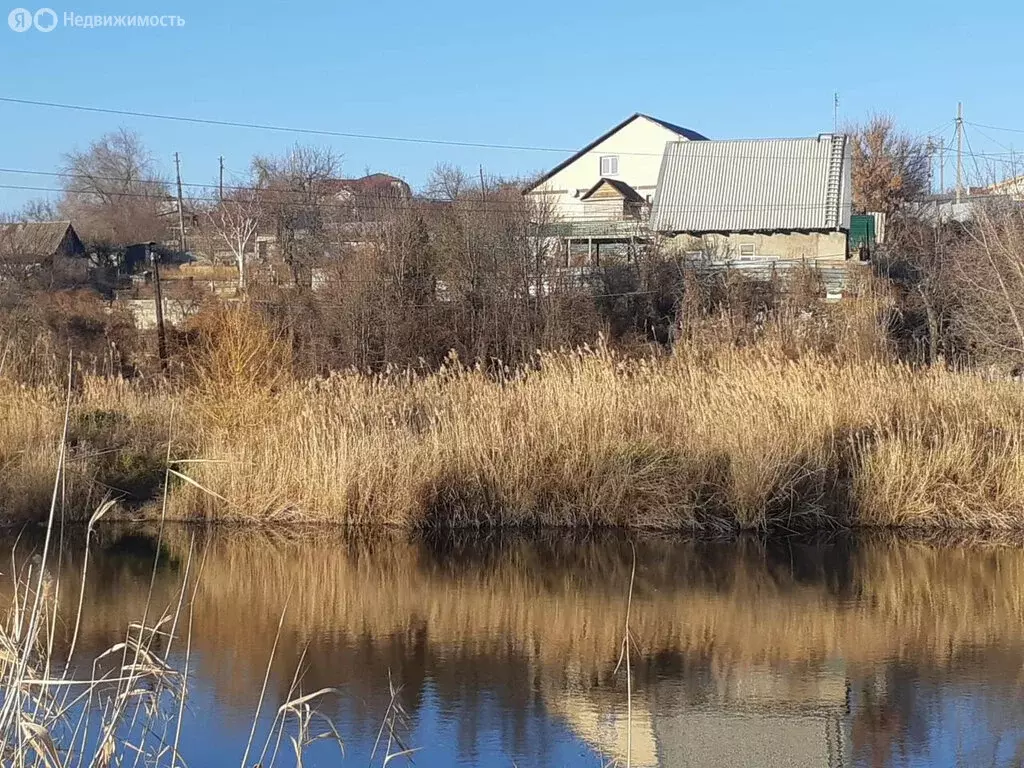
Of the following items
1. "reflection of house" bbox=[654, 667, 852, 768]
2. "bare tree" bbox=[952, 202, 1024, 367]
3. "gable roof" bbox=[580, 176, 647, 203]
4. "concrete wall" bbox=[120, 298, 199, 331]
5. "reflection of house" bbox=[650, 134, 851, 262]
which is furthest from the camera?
"gable roof" bbox=[580, 176, 647, 203]

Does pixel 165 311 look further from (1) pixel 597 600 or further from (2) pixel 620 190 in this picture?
(2) pixel 620 190

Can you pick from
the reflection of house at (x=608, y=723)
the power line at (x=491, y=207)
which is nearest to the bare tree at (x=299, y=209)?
the power line at (x=491, y=207)

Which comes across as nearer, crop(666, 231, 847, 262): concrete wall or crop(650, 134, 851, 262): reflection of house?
crop(666, 231, 847, 262): concrete wall

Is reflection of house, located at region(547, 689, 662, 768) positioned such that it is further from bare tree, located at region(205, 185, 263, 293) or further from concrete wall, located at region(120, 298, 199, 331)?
bare tree, located at region(205, 185, 263, 293)

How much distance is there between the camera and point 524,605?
9.40 m

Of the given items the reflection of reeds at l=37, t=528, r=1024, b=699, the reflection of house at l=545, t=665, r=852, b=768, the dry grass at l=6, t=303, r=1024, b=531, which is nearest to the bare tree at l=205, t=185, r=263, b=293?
the dry grass at l=6, t=303, r=1024, b=531

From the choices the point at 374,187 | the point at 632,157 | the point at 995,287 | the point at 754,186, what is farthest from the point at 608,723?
the point at 632,157

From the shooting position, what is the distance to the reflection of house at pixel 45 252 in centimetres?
3388

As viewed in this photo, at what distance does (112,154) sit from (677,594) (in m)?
56.7

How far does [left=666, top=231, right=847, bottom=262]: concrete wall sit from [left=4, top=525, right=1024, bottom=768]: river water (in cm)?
2118

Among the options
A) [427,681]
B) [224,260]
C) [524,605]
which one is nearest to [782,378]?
[524,605]

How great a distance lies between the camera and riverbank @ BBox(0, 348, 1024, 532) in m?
11.7

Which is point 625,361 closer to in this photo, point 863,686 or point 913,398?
point 913,398

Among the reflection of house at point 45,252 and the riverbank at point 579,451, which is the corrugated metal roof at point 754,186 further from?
the riverbank at point 579,451
